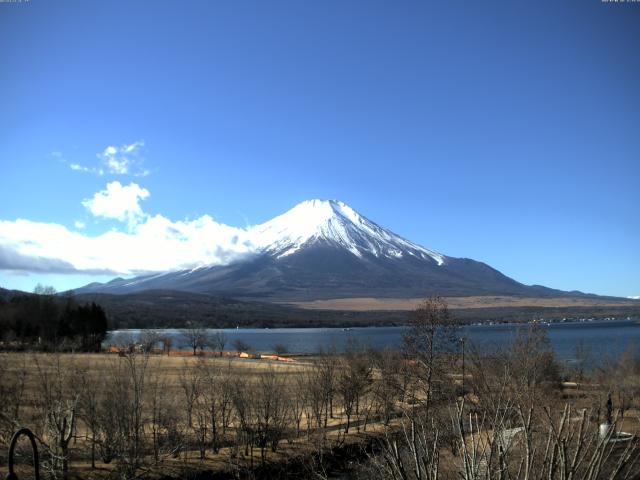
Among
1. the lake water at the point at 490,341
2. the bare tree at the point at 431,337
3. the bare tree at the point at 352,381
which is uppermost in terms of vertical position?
the bare tree at the point at 431,337

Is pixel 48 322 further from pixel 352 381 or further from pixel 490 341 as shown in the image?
pixel 352 381

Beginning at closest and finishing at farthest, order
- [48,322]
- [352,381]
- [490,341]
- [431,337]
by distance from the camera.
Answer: [431,337] → [352,381] → [490,341] → [48,322]

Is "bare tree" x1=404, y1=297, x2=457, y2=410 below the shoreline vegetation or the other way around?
the other way around

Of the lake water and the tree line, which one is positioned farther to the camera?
the tree line

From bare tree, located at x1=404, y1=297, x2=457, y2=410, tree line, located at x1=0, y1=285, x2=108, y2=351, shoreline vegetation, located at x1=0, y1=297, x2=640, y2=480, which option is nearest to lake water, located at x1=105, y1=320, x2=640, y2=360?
bare tree, located at x1=404, y1=297, x2=457, y2=410

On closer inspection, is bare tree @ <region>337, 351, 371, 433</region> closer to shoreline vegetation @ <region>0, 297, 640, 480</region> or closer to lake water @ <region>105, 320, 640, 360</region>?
shoreline vegetation @ <region>0, 297, 640, 480</region>

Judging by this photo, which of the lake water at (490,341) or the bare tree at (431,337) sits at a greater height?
the bare tree at (431,337)

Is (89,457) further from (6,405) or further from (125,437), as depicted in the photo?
(6,405)

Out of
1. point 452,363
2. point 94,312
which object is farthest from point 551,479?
point 94,312

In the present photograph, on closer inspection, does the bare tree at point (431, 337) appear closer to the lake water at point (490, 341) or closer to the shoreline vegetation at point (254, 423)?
the shoreline vegetation at point (254, 423)

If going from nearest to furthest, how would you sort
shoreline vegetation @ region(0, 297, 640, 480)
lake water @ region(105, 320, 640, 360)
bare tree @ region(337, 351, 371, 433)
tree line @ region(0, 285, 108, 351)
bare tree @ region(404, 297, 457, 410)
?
shoreline vegetation @ region(0, 297, 640, 480) < bare tree @ region(404, 297, 457, 410) < bare tree @ region(337, 351, 371, 433) < lake water @ region(105, 320, 640, 360) < tree line @ region(0, 285, 108, 351)

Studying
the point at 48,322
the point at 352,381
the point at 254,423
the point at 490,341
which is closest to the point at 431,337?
the point at 254,423

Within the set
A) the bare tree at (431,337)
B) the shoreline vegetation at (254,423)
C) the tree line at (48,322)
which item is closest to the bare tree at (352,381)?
the shoreline vegetation at (254,423)

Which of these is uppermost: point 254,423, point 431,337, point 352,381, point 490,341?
point 431,337
